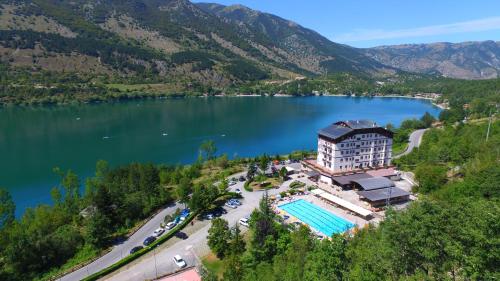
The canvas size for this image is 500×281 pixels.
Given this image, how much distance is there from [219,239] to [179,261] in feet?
12.8

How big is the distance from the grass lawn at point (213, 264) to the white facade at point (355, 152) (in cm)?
2534

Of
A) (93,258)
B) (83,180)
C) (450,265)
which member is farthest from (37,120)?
(450,265)

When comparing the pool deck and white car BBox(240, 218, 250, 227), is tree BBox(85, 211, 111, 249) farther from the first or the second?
the pool deck

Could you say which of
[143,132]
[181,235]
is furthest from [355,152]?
[143,132]

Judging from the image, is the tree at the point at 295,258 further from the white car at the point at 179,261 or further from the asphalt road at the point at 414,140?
the asphalt road at the point at 414,140

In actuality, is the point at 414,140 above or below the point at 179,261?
below

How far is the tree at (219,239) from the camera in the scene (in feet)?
102

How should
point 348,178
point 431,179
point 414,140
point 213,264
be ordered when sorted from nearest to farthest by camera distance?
point 213,264
point 431,179
point 348,178
point 414,140

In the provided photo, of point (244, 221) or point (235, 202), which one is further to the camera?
point (235, 202)

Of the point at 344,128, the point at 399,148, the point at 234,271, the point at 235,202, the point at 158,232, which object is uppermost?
the point at 344,128

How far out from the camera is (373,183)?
45188mm

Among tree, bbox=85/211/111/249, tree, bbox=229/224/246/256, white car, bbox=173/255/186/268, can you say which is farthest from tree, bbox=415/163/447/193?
tree, bbox=85/211/111/249

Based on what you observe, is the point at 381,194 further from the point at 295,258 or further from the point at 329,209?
the point at 295,258

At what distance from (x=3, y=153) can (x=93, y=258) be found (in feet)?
199
